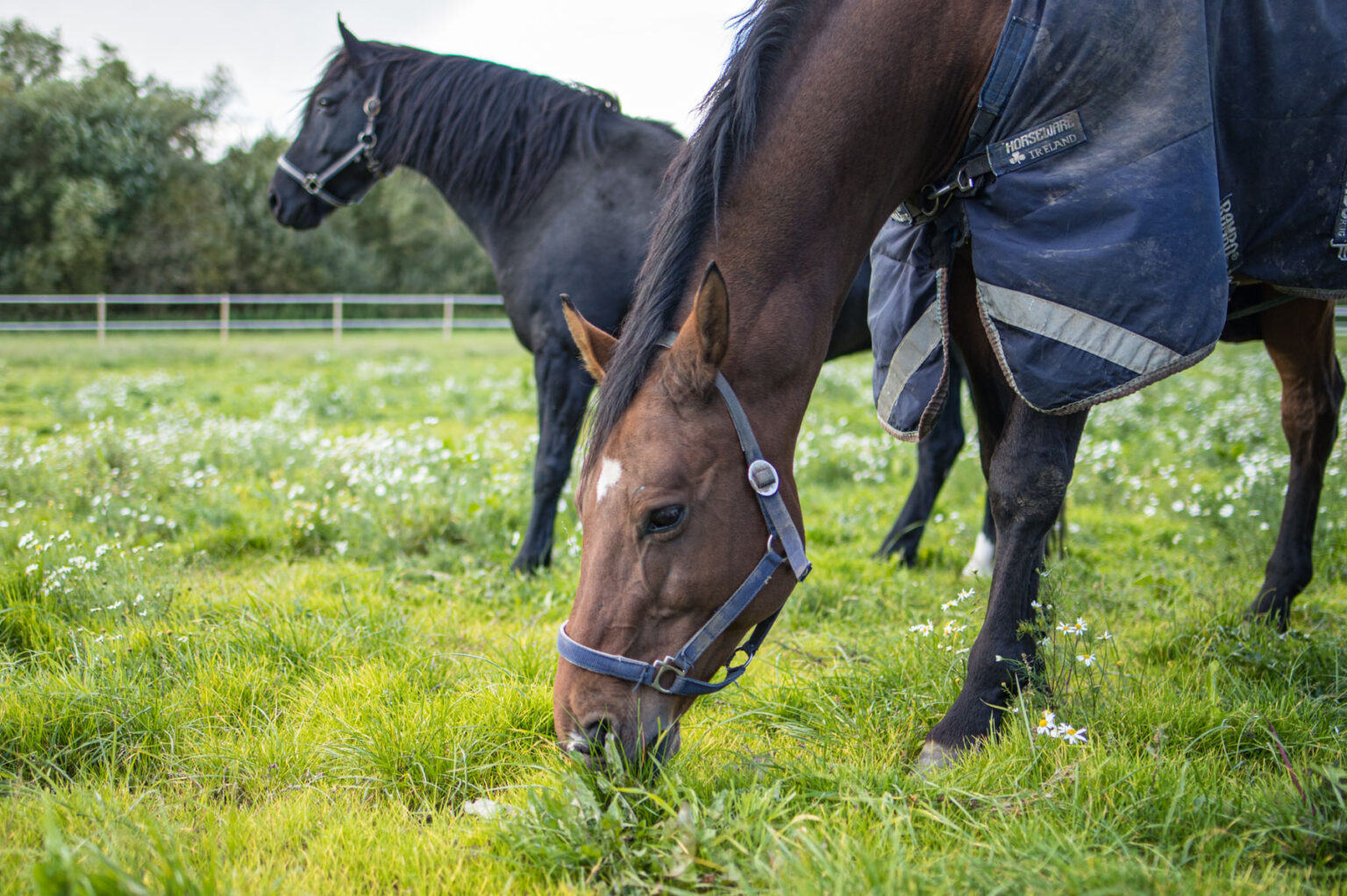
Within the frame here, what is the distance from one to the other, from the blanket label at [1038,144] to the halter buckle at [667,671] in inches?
57.7

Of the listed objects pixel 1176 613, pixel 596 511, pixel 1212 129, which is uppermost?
pixel 1212 129

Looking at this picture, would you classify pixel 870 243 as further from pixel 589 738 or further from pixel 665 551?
pixel 589 738

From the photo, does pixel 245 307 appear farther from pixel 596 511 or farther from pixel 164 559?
pixel 596 511

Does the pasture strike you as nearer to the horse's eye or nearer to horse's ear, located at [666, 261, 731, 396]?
the horse's eye

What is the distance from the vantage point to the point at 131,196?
26.0 metres

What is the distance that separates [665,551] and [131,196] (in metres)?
31.0

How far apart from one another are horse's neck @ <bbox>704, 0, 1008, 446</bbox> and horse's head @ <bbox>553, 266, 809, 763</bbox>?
0.13 meters

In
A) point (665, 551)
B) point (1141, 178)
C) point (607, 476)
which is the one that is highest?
point (1141, 178)

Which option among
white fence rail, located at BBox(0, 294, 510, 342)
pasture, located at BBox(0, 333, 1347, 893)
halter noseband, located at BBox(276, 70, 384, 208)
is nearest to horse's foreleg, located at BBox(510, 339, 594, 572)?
pasture, located at BBox(0, 333, 1347, 893)

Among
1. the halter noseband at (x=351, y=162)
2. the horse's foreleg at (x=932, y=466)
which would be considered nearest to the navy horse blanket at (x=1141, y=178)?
the horse's foreleg at (x=932, y=466)

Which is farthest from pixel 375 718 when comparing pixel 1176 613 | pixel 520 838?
pixel 1176 613

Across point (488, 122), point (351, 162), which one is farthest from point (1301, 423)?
point (351, 162)

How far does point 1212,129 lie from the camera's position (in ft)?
6.39

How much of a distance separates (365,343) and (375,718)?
1804cm
